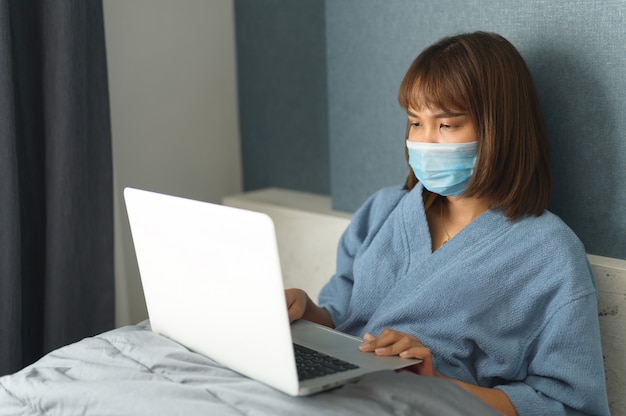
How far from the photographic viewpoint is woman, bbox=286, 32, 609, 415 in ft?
4.30

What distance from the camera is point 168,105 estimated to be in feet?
7.41

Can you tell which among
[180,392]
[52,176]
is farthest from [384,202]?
[52,176]

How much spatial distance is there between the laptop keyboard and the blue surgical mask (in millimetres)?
393

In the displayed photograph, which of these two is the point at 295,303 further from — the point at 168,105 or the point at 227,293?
the point at 168,105

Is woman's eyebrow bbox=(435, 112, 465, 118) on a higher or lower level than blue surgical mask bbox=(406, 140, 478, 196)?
higher

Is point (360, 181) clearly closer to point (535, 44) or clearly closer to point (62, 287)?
point (535, 44)

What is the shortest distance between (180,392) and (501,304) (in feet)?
1.90

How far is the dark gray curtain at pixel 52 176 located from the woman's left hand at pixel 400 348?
909mm

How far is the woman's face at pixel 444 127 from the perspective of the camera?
1401 mm

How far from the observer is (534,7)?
155 centimetres

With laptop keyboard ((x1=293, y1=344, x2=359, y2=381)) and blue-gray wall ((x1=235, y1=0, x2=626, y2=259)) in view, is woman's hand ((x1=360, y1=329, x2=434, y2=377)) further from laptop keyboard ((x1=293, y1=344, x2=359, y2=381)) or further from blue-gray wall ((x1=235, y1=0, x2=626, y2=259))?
blue-gray wall ((x1=235, y1=0, x2=626, y2=259))

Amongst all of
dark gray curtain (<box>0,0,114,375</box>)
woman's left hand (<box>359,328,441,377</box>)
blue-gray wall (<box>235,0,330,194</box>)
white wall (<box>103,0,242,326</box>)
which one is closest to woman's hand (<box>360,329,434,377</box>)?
woman's left hand (<box>359,328,441,377</box>)

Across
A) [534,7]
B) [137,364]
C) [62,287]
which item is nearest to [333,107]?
[534,7]

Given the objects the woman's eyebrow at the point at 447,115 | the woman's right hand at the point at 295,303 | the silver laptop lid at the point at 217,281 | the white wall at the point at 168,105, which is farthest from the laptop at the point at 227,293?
the white wall at the point at 168,105
